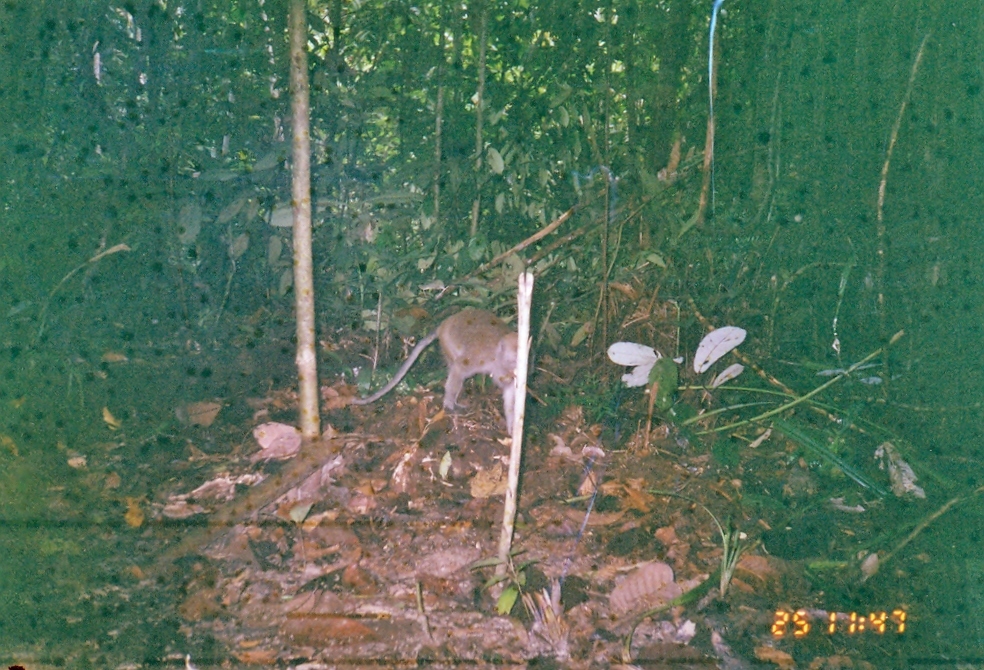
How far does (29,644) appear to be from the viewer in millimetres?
1188

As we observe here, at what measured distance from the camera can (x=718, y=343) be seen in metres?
1.67

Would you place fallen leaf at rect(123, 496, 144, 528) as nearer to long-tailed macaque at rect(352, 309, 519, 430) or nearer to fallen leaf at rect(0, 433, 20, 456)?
fallen leaf at rect(0, 433, 20, 456)

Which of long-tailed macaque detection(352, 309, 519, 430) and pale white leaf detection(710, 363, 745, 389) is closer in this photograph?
pale white leaf detection(710, 363, 745, 389)

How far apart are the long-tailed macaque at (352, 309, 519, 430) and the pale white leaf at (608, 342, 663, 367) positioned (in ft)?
1.28

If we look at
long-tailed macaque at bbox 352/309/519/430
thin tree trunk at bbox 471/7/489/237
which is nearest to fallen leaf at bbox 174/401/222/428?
long-tailed macaque at bbox 352/309/519/430

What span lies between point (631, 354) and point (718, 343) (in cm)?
24

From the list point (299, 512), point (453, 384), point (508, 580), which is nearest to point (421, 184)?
point (453, 384)

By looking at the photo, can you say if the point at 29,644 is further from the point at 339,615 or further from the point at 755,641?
the point at 755,641

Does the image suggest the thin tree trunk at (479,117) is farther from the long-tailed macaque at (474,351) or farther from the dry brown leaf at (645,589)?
the dry brown leaf at (645,589)

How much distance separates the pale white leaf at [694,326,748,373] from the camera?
5.46 feet

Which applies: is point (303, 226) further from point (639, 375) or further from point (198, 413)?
point (639, 375)

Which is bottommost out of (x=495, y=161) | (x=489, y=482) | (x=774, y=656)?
(x=774, y=656)

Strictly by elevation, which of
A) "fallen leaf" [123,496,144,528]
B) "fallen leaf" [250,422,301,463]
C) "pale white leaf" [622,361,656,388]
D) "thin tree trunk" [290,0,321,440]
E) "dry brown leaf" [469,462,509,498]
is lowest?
"dry brown leaf" [469,462,509,498]

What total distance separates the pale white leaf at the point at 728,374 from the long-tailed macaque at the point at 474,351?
1.90 ft
